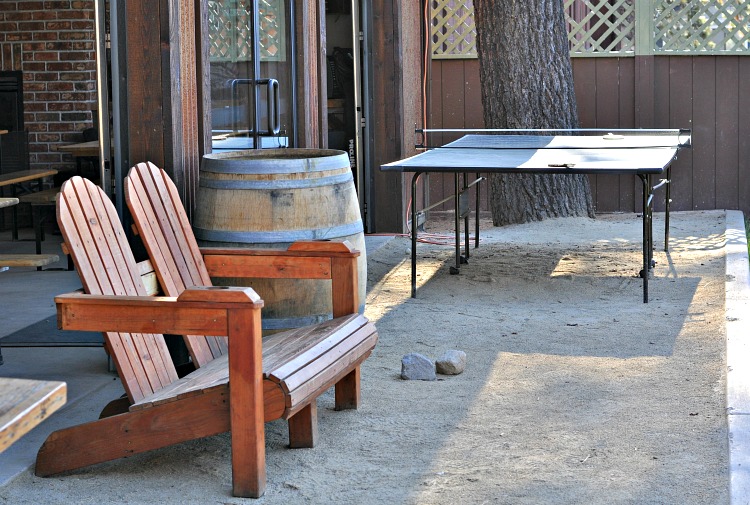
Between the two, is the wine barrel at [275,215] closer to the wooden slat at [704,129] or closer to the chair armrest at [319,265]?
the chair armrest at [319,265]

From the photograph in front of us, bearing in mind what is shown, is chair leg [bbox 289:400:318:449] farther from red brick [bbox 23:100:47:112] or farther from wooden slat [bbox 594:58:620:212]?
wooden slat [bbox 594:58:620:212]

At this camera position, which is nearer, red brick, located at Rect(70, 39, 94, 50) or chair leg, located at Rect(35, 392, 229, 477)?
chair leg, located at Rect(35, 392, 229, 477)

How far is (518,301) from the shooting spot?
6.26 m

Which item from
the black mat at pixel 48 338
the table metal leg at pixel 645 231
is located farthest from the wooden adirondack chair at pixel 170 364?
the table metal leg at pixel 645 231

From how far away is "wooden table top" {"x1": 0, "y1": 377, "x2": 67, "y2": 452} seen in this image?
181 centimetres

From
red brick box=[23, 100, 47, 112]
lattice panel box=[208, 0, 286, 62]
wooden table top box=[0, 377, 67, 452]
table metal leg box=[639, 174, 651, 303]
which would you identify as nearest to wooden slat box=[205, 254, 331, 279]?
lattice panel box=[208, 0, 286, 62]

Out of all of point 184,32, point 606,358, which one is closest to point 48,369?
point 184,32

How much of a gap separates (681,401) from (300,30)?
3590mm

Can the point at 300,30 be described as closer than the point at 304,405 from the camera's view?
No

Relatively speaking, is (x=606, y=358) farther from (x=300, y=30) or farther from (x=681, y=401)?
(x=300, y=30)

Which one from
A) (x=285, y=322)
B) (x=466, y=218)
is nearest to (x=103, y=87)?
(x=285, y=322)

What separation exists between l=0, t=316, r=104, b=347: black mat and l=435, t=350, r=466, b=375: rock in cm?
152

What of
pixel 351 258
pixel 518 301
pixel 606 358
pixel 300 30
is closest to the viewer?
pixel 351 258

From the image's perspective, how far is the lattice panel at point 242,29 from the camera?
5.52 m
